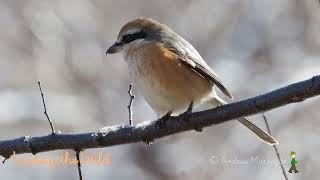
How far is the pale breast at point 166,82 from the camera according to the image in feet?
13.4

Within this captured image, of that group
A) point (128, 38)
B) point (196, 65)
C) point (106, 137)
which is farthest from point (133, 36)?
point (106, 137)

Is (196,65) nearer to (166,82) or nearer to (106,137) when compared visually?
(166,82)

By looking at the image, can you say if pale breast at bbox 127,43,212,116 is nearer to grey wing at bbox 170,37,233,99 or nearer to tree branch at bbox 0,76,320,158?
grey wing at bbox 170,37,233,99

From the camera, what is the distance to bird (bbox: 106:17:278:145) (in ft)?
13.5

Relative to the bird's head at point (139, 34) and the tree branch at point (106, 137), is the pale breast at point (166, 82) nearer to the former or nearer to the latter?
the bird's head at point (139, 34)

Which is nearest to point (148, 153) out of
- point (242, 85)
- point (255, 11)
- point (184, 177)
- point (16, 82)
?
point (184, 177)

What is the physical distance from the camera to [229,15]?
281 inches

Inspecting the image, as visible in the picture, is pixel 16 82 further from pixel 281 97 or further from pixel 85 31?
pixel 281 97

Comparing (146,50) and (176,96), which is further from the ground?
(146,50)

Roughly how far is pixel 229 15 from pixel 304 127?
1.60 metres

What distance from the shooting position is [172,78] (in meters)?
4.09

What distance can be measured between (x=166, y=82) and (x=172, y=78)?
39 mm

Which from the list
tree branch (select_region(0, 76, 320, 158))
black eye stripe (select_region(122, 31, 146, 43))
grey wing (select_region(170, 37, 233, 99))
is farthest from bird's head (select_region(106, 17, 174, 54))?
tree branch (select_region(0, 76, 320, 158))

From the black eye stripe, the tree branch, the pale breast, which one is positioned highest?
the black eye stripe
